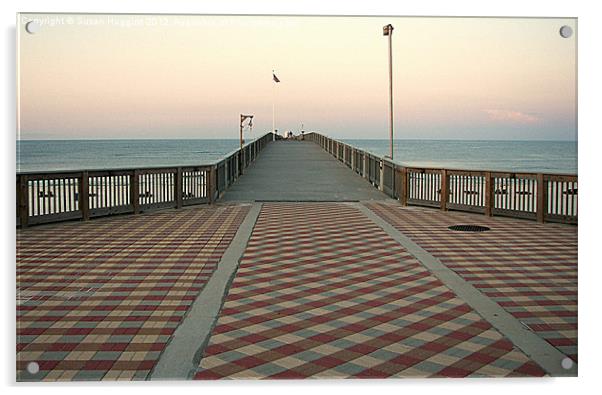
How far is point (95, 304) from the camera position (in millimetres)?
7387

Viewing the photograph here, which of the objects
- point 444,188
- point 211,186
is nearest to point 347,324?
point 444,188

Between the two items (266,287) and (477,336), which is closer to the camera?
(477,336)

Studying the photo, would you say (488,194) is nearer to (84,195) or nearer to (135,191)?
(135,191)

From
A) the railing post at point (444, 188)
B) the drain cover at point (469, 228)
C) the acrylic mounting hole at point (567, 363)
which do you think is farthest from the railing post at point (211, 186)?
the acrylic mounting hole at point (567, 363)

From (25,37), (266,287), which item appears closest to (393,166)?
(266,287)

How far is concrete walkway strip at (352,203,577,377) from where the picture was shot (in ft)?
18.1

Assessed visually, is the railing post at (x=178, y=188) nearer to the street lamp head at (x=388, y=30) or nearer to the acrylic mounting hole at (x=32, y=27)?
the street lamp head at (x=388, y=30)

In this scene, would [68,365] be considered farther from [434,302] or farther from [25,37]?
[434,302]

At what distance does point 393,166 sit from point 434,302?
10.9 meters

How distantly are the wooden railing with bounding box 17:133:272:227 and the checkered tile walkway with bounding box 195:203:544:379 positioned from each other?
4374mm

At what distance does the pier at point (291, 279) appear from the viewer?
568 cm

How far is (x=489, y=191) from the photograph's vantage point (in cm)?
1459

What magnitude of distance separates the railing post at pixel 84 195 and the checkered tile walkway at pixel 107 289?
0.32 meters

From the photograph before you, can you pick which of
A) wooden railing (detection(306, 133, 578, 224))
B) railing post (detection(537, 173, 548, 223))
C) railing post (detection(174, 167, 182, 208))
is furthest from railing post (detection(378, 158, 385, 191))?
railing post (detection(537, 173, 548, 223))
